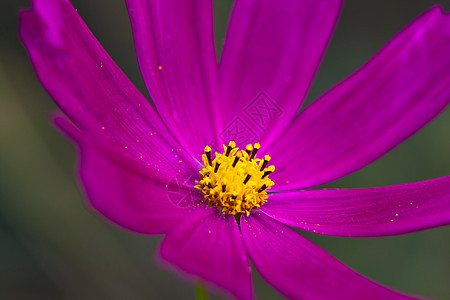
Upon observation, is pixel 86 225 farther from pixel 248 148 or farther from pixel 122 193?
pixel 122 193

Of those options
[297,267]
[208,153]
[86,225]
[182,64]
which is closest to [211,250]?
[297,267]

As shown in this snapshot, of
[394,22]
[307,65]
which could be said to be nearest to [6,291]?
[307,65]

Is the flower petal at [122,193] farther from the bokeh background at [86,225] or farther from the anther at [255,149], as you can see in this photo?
the bokeh background at [86,225]

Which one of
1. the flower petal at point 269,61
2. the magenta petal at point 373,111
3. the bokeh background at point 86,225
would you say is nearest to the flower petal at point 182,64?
the flower petal at point 269,61

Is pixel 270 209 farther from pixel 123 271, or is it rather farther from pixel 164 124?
pixel 123 271

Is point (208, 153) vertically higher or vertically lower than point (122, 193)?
higher

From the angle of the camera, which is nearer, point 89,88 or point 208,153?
point 89,88

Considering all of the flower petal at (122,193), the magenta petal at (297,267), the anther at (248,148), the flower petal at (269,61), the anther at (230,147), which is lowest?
the flower petal at (122,193)
